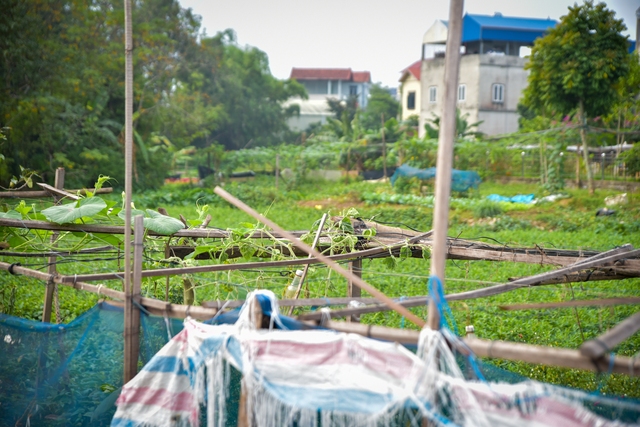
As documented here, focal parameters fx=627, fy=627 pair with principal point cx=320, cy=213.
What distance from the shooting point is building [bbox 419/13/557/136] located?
89.3 feet

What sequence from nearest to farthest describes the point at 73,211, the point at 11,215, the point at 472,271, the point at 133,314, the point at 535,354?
the point at 535,354, the point at 133,314, the point at 73,211, the point at 11,215, the point at 472,271

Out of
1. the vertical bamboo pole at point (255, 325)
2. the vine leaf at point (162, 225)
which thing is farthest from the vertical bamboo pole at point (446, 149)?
the vine leaf at point (162, 225)

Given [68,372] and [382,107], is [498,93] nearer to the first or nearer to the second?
[382,107]

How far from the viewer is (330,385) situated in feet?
7.51

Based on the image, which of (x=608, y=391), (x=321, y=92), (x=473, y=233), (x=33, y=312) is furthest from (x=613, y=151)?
(x=321, y=92)

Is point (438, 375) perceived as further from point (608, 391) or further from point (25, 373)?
point (608, 391)

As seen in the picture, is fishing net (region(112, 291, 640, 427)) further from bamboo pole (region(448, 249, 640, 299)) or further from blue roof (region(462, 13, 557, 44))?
blue roof (region(462, 13, 557, 44))

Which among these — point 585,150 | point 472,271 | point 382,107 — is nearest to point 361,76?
point 382,107

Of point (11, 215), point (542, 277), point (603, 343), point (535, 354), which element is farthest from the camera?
point (11, 215)

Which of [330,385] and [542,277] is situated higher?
[542,277]

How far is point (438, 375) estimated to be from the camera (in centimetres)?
212

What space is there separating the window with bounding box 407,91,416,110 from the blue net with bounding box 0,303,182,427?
3372 centimetres

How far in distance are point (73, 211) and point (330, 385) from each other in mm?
2626

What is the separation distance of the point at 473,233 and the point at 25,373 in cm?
948
